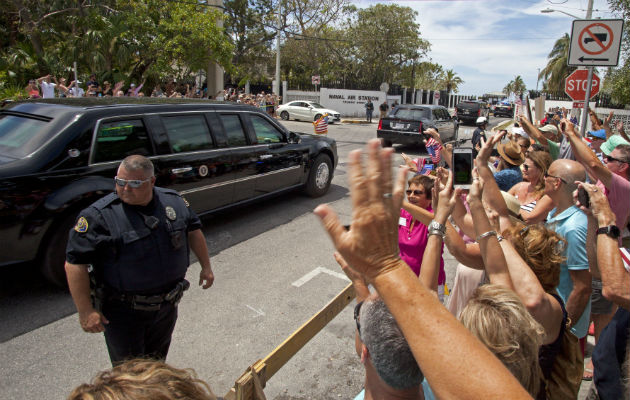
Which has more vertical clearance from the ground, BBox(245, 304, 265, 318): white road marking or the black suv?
the black suv

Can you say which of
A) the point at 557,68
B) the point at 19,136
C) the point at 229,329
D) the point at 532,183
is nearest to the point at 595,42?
the point at 532,183

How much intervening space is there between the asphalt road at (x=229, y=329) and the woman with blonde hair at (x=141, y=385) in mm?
1923

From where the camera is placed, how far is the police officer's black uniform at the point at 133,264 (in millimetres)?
2314

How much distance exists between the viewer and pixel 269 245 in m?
5.45

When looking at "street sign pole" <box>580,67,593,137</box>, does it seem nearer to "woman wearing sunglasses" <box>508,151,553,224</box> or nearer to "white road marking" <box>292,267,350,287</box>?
"woman wearing sunglasses" <box>508,151,553,224</box>

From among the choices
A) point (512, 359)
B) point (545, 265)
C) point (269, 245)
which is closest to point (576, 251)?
point (545, 265)

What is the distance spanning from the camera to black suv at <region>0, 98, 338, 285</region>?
3.58m

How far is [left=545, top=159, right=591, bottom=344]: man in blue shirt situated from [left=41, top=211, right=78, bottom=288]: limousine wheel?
3.96 meters

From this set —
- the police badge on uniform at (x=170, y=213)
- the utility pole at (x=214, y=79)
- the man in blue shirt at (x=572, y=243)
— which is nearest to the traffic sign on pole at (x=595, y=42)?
the man in blue shirt at (x=572, y=243)

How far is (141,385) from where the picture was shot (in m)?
1.04

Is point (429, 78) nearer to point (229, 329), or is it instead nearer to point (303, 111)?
point (303, 111)

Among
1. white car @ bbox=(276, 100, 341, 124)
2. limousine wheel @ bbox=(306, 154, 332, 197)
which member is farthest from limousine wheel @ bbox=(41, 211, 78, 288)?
white car @ bbox=(276, 100, 341, 124)

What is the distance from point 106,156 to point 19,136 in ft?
2.51

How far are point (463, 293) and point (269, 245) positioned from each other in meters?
3.33
